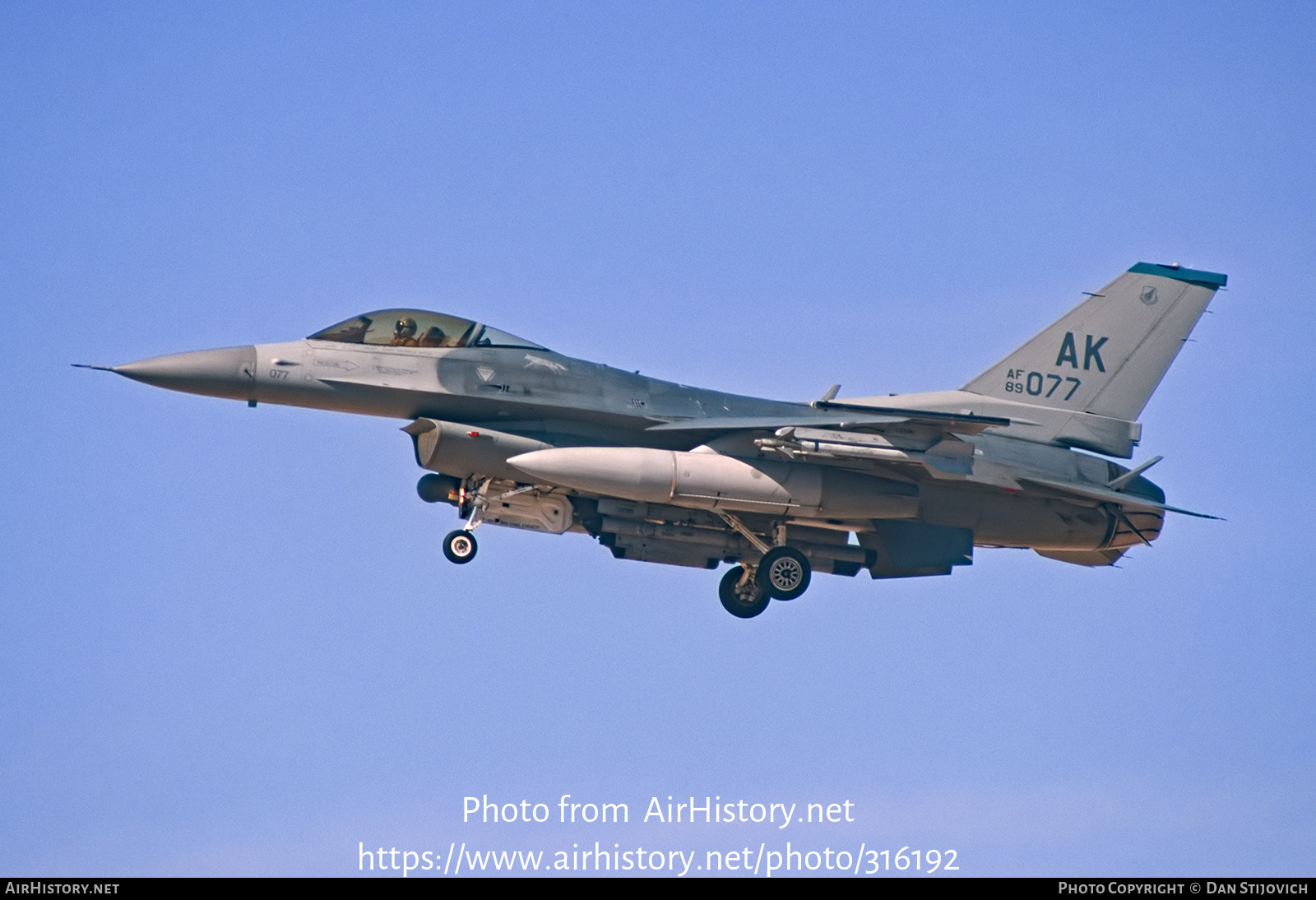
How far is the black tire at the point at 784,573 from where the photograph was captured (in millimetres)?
19281

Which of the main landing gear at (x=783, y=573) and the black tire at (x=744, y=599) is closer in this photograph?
the main landing gear at (x=783, y=573)

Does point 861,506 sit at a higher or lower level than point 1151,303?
lower

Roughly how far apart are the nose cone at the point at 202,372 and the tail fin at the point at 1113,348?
8.64 m

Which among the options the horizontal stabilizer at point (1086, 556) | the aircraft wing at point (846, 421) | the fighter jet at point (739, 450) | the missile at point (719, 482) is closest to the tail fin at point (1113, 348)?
the fighter jet at point (739, 450)

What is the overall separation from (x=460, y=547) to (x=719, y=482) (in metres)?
2.86

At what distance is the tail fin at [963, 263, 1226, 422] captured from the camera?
2070cm

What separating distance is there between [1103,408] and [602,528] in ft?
20.9

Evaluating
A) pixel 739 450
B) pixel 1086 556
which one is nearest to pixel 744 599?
pixel 739 450

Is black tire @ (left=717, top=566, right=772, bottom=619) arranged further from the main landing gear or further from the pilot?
the pilot

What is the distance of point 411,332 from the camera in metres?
18.7

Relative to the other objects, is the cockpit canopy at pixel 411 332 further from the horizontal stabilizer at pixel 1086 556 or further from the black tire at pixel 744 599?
the horizontal stabilizer at pixel 1086 556
